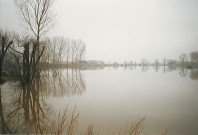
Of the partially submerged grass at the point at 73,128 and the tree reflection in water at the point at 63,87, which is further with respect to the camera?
the tree reflection in water at the point at 63,87

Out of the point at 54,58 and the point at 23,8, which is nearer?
the point at 23,8

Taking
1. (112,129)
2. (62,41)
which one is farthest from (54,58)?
(112,129)

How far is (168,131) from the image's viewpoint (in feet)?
10.2

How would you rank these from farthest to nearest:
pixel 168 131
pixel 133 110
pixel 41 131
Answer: pixel 133 110 → pixel 168 131 → pixel 41 131

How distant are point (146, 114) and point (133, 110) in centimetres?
54

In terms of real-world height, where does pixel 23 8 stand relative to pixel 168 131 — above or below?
above


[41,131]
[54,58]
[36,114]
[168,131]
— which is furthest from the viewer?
[54,58]

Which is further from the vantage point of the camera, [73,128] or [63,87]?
[63,87]

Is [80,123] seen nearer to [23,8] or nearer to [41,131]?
[41,131]

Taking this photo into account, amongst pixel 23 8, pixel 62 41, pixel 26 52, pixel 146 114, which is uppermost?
pixel 62 41

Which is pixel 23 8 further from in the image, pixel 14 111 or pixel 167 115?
→ pixel 167 115

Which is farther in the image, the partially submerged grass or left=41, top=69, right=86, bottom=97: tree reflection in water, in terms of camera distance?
left=41, top=69, right=86, bottom=97: tree reflection in water

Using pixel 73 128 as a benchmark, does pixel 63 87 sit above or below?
below

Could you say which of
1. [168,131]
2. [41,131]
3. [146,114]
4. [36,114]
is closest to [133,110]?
[146,114]
